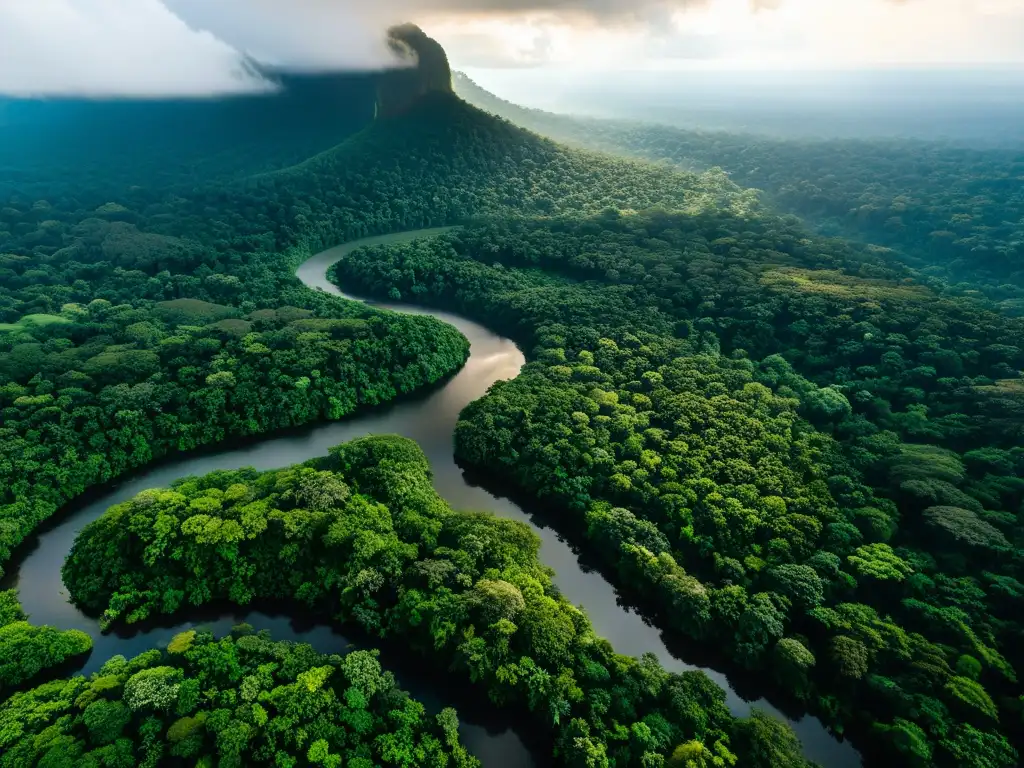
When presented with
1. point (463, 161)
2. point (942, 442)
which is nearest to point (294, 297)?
point (463, 161)

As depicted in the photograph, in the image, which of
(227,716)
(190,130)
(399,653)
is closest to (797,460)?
(399,653)

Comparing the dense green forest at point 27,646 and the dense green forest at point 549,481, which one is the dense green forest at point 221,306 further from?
the dense green forest at point 27,646

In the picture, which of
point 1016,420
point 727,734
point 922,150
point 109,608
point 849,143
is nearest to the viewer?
point 727,734

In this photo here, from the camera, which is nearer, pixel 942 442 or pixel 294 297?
pixel 942 442

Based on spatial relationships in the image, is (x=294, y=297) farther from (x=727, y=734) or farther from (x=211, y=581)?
(x=727, y=734)

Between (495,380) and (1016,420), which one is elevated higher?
(1016,420)

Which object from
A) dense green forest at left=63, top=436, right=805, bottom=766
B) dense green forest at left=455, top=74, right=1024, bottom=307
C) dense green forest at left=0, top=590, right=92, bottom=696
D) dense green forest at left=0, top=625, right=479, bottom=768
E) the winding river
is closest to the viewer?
dense green forest at left=0, top=625, right=479, bottom=768

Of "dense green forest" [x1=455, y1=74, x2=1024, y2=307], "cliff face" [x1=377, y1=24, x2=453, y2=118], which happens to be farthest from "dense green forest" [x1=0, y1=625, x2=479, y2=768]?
"cliff face" [x1=377, y1=24, x2=453, y2=118]

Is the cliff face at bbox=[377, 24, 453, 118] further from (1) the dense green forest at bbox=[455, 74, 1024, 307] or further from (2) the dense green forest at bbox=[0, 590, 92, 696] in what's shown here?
(2) the dense green forest at bbox=[0, 590, 92, 696]
